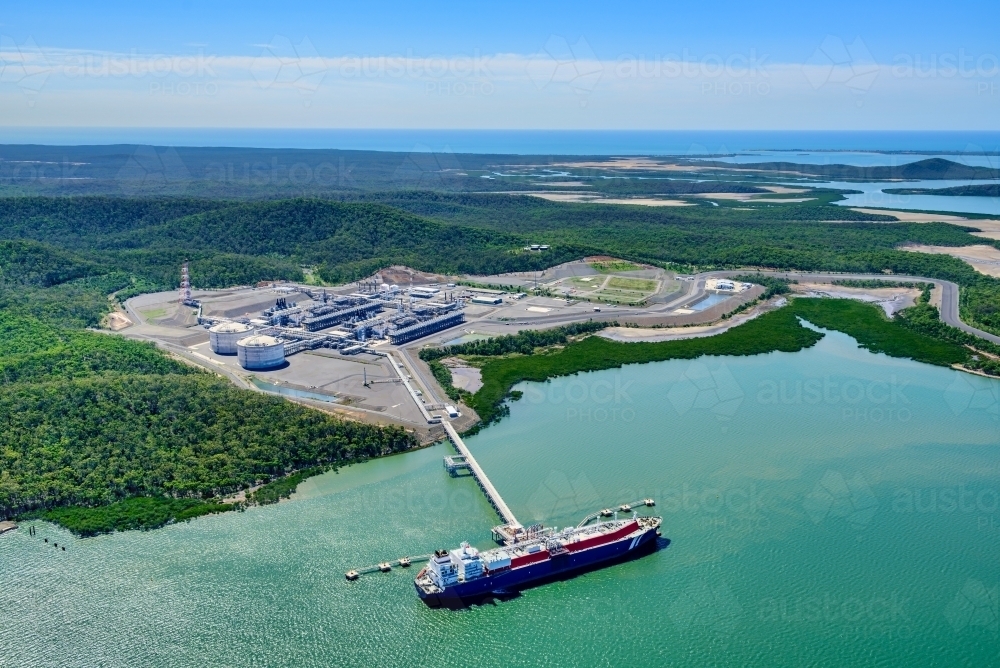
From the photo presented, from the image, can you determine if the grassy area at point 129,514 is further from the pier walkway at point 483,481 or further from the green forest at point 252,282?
the pier walkway at point 483,481

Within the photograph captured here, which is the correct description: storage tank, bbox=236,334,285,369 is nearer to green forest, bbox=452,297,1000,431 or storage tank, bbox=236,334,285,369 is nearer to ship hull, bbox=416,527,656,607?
green forest, bbox=452,297,1000,431

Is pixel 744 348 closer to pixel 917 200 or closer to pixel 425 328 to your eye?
pixel 425 328

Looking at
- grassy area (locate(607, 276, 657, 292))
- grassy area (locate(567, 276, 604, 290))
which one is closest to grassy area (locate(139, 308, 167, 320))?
grassy area (locate(567, 276, 604, 290))

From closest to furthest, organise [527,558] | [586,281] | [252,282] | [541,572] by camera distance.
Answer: [527,558], [541,572], [252,282], [586,281]

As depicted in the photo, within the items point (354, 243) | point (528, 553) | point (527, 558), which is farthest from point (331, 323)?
point (527, 558)

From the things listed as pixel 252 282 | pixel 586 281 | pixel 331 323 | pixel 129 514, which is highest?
pixel 586 281

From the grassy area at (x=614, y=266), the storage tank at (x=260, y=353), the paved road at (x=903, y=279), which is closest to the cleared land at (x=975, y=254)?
the paved road at (x=903, y=279)
